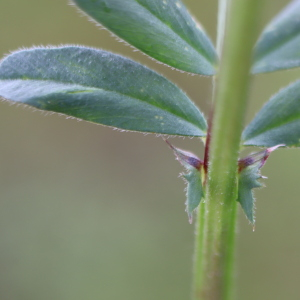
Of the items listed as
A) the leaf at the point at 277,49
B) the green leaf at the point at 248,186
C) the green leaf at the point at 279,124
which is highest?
the leaf at the point at 277,49

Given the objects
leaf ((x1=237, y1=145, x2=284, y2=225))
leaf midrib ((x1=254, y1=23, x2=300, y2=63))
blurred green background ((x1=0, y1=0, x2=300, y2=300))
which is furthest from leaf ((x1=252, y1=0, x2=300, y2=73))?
blurred green background ((x1=0, y1=0, x2=300, y2=300))

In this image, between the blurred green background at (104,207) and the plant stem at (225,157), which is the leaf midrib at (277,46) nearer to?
the plant stem at (225,157)

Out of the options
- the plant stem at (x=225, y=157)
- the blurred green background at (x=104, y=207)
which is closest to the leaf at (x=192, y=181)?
the plant stem at (x=225, y=157)

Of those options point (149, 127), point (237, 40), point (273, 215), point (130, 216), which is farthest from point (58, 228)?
point (237, 40)

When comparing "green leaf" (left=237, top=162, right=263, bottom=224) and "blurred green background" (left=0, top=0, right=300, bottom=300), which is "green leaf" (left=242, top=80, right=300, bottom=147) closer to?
"green leaf" (left=237, top=162, right=263, bottom=224)

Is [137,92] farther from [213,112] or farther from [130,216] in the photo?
[130,216]

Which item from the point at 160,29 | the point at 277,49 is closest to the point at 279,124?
the point at 277,49
